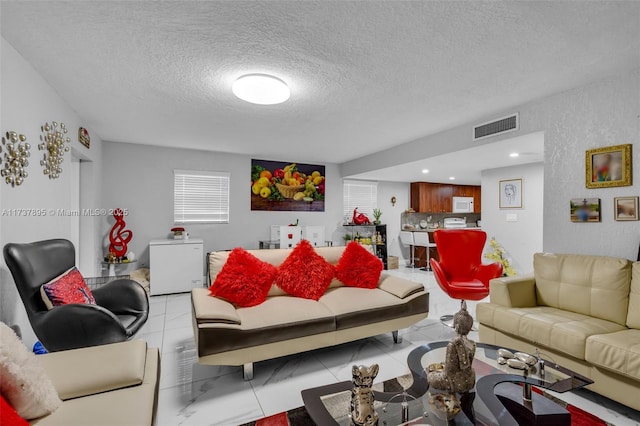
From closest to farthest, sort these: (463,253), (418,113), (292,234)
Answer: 1. (418,113)
2. (463,253)
3. (292,234)

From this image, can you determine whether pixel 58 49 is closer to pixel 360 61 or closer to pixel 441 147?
pixel 360 61

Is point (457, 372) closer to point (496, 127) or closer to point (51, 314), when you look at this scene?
point (51, 314)

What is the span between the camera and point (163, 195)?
5.37 m

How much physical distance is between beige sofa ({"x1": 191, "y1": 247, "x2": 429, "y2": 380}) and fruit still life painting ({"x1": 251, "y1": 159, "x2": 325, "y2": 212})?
2.95 metres

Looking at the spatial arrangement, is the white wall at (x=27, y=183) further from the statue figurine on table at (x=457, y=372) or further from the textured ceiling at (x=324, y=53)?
the statue figurine on table at (x=457, y=372)

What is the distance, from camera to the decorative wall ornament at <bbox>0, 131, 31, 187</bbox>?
2051mm

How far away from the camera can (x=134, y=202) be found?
17.0ft

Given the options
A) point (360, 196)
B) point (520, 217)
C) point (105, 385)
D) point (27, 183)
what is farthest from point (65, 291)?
point (520, 217)

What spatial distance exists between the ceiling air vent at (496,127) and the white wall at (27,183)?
4.34 m

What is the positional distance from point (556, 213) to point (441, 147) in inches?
65.2

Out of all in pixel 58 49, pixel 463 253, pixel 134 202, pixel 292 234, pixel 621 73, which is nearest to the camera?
pixel 58 49

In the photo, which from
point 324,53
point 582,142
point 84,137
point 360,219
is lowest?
point 360,219

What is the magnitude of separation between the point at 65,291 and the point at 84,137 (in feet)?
8.01

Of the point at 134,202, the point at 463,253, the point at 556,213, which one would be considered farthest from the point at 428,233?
the point at 134,202
